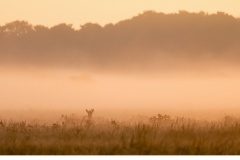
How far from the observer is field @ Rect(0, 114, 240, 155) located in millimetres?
12758

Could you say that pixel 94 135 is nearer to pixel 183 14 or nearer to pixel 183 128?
pixel 183 128

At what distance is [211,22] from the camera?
32094 millimetres

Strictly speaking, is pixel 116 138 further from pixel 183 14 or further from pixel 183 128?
pixel 183 14

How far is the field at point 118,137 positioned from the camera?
12758 millimetres

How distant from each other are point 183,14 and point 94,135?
21995 mm

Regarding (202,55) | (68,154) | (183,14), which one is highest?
(183,14)

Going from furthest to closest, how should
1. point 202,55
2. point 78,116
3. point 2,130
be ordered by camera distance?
1. point 202,55
2. point 78,116
3. point 2,130

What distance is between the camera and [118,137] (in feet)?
44.9

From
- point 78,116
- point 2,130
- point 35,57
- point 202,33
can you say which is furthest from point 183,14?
point 2,130

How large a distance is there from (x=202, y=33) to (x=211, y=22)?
139 inches

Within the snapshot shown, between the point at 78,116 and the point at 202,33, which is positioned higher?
the point at 202,33

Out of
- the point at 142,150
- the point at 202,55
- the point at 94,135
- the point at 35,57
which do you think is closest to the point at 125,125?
the point at 94,135
